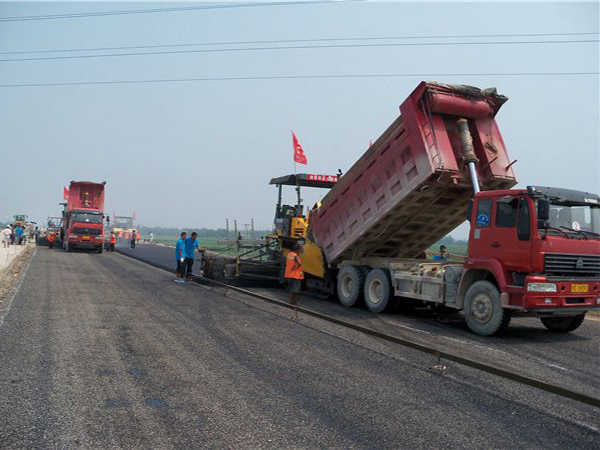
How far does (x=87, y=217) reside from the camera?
101 ft

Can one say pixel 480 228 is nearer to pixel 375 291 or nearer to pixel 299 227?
pixel 375 291

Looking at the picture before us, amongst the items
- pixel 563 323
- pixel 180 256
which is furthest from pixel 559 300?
pixel 180 256

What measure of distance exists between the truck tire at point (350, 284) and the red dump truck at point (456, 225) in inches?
1.0

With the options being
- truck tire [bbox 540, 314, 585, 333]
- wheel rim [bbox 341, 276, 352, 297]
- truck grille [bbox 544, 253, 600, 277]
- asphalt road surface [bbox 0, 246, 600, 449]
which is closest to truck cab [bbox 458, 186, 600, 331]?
truck grille [bbox 544, 253, 600, 277]

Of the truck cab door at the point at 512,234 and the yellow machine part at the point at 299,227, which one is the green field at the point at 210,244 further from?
the truck cab door at the point at 512,234

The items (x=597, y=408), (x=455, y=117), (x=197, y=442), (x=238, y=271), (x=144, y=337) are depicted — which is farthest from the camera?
(x=238, y=271)

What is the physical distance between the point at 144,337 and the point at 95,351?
3.32ft

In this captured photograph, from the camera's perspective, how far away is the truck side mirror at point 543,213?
326 inches

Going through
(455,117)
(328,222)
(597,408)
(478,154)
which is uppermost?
(455,117)

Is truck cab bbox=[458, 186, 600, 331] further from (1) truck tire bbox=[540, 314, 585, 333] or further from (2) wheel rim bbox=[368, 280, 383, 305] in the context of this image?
(2) wheel rim bbox=[368, 280, 383, 305]

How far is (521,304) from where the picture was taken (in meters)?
8.37

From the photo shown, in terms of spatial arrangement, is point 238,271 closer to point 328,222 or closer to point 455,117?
point 328,222

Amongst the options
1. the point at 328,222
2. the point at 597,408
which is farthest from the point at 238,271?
the point at 597,408

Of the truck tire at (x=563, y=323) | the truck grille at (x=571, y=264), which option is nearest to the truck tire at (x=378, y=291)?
the truck tire at (x=563, y=323)
